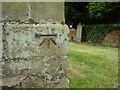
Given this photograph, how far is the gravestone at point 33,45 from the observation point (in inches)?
47.8

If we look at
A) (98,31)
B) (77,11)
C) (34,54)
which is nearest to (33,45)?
(34,54)

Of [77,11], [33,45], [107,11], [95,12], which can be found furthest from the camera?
[77,11]

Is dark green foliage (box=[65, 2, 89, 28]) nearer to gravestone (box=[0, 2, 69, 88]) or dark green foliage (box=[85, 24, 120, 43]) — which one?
dark green foliage (box=[85, 24, 120, 43])

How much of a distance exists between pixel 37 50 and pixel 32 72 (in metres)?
0.23

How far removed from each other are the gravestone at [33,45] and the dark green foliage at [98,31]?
1044cm

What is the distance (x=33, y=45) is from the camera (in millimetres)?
1300

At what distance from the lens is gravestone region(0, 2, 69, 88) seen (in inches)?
47.8

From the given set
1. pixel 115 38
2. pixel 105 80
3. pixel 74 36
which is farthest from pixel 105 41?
pixel 105 80

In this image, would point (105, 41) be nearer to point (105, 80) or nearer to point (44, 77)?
point (105, 80)

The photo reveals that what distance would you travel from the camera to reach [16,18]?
125cm

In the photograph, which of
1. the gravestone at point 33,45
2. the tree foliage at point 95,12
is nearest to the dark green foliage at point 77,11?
the tree foliage at point 95,12

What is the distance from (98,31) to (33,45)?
472 inches

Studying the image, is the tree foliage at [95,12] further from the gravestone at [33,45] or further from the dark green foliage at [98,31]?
the gravestone at [33,45]

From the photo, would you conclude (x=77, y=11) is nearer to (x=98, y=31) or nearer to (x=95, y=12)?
(x=95, y=12)
